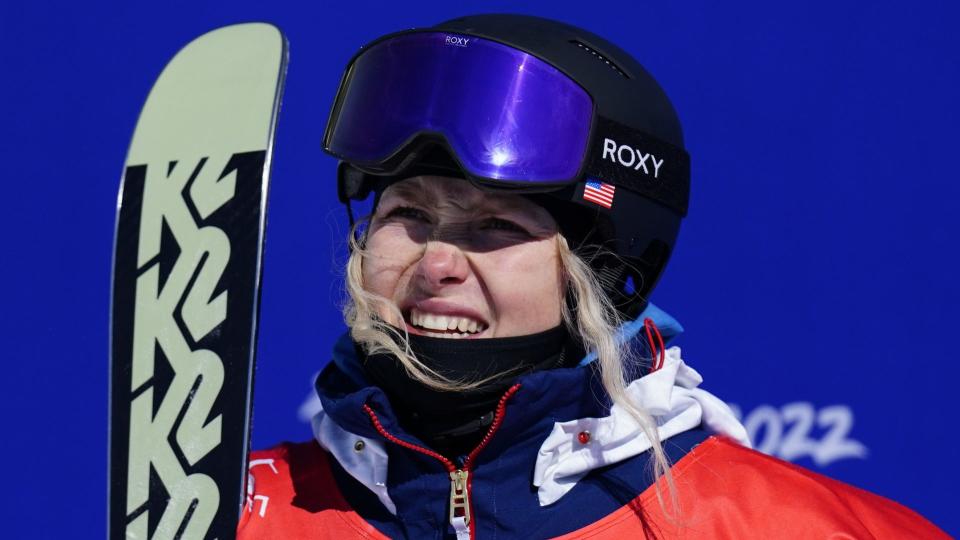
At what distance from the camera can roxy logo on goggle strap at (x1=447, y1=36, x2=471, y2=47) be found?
165 cm

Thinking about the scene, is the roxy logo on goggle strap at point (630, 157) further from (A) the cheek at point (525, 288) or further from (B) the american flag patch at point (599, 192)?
(A) the cheek at point (525, 288)

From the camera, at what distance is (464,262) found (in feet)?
5.21

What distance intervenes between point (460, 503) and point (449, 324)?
24cm

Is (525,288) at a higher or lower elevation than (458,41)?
lower

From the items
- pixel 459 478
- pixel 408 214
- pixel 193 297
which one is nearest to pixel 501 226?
pixel 408 214

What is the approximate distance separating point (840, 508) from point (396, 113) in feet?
2.67

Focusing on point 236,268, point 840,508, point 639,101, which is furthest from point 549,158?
point 840,508

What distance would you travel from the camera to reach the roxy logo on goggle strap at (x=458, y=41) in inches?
64.8

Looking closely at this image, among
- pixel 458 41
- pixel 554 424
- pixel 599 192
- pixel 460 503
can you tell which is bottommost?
pixel 460 503

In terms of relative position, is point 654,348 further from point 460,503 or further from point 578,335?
point 460,503

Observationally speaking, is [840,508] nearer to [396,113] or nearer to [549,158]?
[549,158]

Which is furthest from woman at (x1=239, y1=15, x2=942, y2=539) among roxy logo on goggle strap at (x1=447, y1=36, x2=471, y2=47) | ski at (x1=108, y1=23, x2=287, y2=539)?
ski at (x1=108, y1=23, x2=287, y2=539)

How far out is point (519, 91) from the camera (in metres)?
1.63

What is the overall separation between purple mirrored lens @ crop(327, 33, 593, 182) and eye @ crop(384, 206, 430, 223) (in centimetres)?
8
